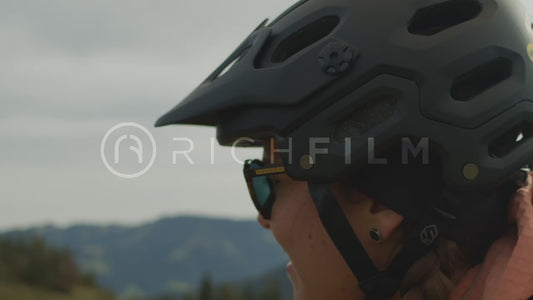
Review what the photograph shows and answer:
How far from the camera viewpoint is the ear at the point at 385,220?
108 inches

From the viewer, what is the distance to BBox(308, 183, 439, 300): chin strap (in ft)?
9.14

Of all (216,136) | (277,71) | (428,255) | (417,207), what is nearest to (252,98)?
(277,71)

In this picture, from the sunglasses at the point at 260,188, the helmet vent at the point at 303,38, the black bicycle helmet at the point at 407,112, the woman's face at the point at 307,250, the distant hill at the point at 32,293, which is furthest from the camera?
the distant hill at the point at 32,293

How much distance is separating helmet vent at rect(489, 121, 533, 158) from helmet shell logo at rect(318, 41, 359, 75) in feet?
2.50

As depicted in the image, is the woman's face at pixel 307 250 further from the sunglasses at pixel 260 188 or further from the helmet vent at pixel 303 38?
the helmet vent at pixel 303 38

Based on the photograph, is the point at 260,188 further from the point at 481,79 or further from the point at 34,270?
the point at 34,270

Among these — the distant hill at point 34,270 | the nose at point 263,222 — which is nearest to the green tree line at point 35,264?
the distant hill at point 34,270

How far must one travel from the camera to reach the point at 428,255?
9.00 feet

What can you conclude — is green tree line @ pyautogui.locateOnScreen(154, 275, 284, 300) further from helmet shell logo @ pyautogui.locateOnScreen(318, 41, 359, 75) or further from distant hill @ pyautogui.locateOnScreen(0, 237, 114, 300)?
helmet shell logo @ pyautogui.locateOnScreen(318, 41, 359, 75)

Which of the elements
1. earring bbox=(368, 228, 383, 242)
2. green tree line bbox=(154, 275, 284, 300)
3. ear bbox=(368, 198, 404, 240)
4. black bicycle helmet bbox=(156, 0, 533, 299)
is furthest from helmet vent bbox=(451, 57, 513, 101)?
green tree line bbox=(154, 275, 284, 300)

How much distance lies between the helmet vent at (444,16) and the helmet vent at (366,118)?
421 mm

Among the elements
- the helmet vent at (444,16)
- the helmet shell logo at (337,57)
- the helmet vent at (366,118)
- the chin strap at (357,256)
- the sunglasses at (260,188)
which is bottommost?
the chin strap at (357,256)

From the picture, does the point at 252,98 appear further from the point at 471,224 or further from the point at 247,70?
the point at 471,224

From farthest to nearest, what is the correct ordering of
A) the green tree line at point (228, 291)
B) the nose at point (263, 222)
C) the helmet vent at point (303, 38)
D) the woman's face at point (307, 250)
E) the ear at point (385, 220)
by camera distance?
1. the green tree line at point (228, 291)
2. the nose at point (263, 222)
3. the helmet vent at point (303, 38)
4. the woman's face at point (307, 250)
5. the ear at point (385, 220)
